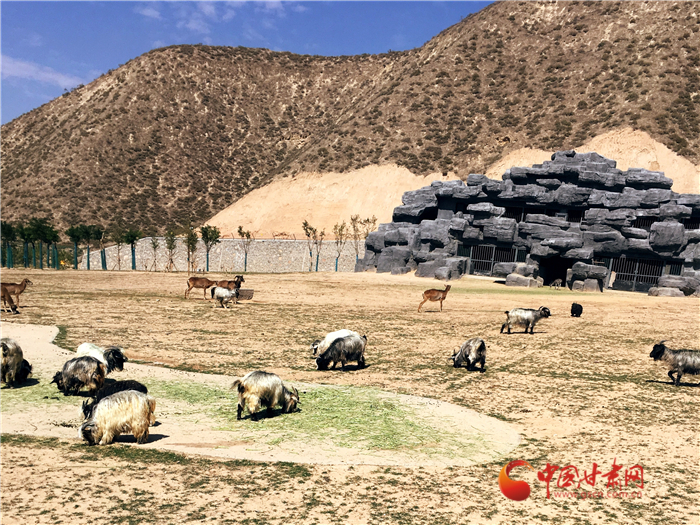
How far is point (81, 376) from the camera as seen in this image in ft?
49.1

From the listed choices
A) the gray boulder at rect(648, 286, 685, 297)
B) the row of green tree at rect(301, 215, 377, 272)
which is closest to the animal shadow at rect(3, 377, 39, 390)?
the gray boulder at rect(648, 286, 685, 297)

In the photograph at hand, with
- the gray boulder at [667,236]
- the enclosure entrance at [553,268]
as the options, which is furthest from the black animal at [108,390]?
the gray boulder at [667,236]

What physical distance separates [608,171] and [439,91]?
48.6 metres

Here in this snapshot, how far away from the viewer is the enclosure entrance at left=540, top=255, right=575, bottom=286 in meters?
56.2

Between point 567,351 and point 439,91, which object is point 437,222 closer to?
point 567,351

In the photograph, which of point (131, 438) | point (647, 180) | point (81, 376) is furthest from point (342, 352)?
point (647, 180)

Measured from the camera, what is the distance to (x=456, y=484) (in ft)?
33.8

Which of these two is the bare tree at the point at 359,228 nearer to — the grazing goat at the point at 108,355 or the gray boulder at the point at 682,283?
the gray boulder at the point at 682,283

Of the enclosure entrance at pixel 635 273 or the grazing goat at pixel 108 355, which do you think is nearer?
the grazing goat at pixel 108 355

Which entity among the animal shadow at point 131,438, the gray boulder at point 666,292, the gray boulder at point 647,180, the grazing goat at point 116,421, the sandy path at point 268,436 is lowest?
the animal shadow at point 131,438

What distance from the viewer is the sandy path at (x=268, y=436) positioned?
449 inches

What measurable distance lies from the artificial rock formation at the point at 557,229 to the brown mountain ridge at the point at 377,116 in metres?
26.7

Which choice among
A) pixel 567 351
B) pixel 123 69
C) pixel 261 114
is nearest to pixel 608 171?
pixel 567 351

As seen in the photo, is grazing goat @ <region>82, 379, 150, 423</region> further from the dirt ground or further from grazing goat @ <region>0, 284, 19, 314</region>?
grazing goat @ <region>0, 284, 19, 314</region>
